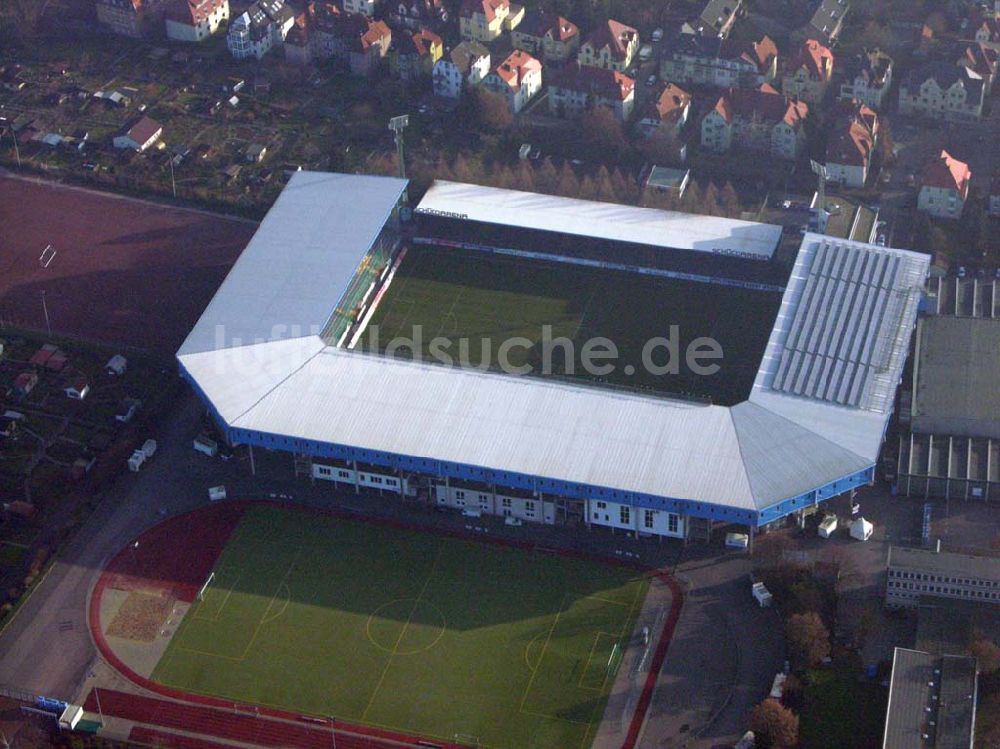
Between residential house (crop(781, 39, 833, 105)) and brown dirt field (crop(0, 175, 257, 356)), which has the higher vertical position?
residential house (crop(781, 39, 833, 105))

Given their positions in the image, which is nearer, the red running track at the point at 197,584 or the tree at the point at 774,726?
the tree at the point at 774,726

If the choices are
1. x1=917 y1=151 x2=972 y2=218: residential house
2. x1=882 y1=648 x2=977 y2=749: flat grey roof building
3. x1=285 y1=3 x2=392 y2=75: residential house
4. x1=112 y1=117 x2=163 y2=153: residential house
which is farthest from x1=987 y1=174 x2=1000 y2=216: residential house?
x1=112 y1=117 x2=163 y2=153: residential house

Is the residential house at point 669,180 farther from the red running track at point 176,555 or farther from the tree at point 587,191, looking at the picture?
the red running track at point 176,555

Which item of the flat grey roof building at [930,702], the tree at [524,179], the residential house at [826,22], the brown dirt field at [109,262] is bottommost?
the brown dirt field at [109,262]

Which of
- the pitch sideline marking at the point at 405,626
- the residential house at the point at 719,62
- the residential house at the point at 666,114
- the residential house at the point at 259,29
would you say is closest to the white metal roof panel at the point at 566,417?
the pitch sideline marking at the point at 405,626

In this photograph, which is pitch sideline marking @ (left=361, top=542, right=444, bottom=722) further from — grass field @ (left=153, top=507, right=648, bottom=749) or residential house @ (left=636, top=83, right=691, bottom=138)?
residential house @ (left=636, top=83, right=691, bottom=138)

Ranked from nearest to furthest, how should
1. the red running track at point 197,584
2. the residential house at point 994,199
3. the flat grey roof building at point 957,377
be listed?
the red running track at point 197,584 → the flat grey roof building at point 957,377 → the residential house at point 994,199

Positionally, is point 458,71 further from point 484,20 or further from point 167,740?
point 167,740

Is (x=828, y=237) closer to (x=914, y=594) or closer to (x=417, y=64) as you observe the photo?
(x=914, y=594)
